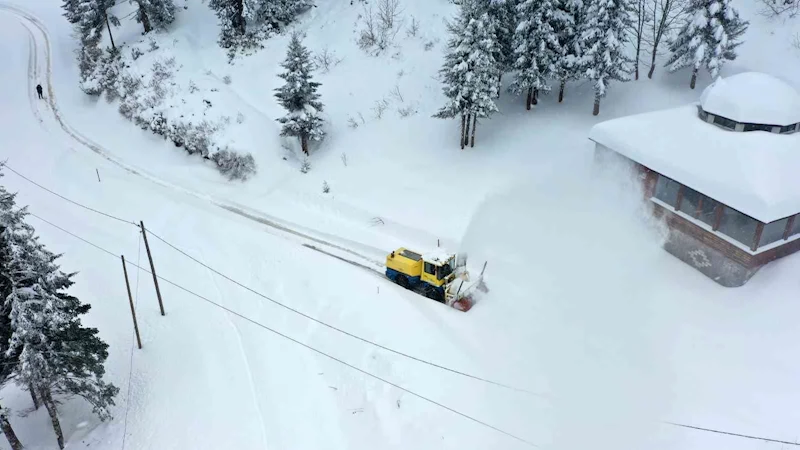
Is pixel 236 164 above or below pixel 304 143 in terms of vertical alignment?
below

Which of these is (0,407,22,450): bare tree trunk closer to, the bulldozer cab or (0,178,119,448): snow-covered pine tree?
(0,178,119,448): snow-covered pine tree

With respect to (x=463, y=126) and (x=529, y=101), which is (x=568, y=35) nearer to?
(x=529, y=101)

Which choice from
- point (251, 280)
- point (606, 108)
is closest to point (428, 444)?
point (251, 280)

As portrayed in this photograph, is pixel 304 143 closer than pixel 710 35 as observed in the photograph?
No

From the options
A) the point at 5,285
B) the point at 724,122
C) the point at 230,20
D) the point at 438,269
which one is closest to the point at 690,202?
the point at 724,122

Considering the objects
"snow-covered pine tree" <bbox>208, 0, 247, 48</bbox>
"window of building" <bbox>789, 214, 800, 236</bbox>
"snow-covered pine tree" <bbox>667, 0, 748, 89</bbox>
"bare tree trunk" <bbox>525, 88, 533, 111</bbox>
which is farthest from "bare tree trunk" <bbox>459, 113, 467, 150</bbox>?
"snow-covered pine tree" <bbox>208, 0, 247, 48</bbox>
